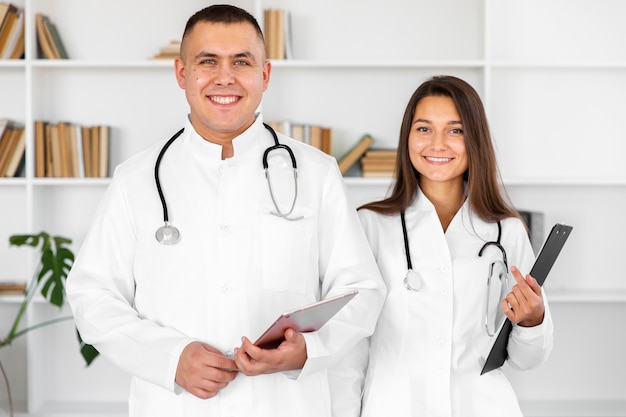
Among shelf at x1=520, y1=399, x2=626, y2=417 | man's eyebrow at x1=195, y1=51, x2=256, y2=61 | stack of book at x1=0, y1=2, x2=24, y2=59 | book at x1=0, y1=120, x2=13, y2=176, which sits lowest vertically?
shelf at x1=520, y1=399, x2=626, y2=417

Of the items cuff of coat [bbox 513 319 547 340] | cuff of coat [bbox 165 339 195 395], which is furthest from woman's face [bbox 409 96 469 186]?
cuff of coat [bbox 165 339 195 395]

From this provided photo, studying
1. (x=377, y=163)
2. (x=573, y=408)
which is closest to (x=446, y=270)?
(x=377, y=163)

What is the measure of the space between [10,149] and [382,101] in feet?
5.33

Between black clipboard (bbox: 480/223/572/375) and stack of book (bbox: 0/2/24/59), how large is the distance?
99.1 inches

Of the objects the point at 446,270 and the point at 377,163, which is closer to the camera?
the point at 446,270

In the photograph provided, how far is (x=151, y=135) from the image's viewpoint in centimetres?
366

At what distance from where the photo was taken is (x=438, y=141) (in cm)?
196

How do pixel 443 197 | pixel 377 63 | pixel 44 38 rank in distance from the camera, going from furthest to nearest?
pixel 44 38 < pixel 377 63 < pixel 443 197

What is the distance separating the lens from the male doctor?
5.41 ft

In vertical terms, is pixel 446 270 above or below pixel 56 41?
below

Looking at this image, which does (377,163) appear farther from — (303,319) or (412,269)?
(303,319)

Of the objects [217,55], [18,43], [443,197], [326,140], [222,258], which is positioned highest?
[18,43]

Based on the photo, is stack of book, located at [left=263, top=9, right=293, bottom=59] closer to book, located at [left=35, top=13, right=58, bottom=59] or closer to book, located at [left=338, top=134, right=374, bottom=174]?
book, located at [left=338, top=134, right=374, bottom=174]

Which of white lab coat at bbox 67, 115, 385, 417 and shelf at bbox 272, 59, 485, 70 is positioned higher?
shelf at bbox 272, 59, 485, 70
